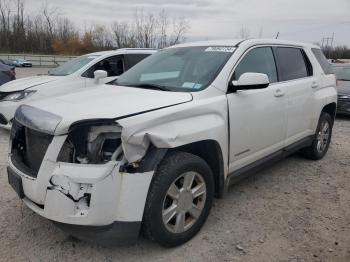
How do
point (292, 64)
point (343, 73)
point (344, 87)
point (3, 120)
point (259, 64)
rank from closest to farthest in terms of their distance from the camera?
point (259, 64) < point (292, 64) < point (3, 120) < point (344, 87) < point (343, 73)

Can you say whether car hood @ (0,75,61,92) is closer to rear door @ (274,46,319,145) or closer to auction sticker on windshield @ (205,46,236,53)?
auction sticker on windshield @ (205,46,236,53)

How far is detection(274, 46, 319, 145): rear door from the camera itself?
4.50 m

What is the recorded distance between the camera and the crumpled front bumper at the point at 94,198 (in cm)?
258

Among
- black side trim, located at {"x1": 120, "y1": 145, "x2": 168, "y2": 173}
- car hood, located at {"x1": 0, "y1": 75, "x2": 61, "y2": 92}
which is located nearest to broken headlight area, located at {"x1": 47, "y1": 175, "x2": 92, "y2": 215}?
black side trim, located at {"x1": 120, "y1": 145, "x2": 168, "y2": 173}

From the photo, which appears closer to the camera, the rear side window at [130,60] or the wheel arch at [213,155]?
the wheel arch at [213,155]

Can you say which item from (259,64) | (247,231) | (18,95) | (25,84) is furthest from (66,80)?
(247,231)

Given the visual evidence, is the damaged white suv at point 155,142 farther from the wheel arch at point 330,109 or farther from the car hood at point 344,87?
the car hood at point 344,87

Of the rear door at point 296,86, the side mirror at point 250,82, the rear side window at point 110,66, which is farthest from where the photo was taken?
the rear side window at point 110,66

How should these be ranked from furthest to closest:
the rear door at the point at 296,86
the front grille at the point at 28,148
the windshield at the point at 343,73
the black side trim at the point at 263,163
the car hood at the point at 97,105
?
the windshield at the point at 343,73 < the rear door at the point at 296,86 < the black side trim at the point at 263,163 < the front grille at the point at 28,148 < the car hood at the point at 97,105

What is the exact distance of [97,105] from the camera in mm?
2926

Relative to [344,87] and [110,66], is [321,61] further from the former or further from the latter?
[344,87]

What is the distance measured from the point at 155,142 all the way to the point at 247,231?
141 centimetres

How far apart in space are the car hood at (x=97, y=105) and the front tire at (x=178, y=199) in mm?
476

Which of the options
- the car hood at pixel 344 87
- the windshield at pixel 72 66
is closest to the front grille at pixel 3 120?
the windshield at pixel 72 66
